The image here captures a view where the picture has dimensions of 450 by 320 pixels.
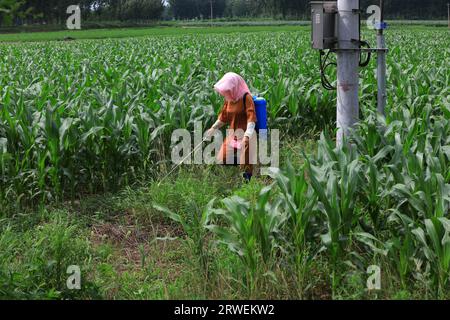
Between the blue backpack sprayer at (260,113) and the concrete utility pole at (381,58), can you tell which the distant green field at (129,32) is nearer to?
the blue backpack sprayer at (260,113)

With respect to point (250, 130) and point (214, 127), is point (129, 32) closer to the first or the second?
point (214, 127)

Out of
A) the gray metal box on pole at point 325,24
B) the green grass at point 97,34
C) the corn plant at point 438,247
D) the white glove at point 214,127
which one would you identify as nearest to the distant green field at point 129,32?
the green grass at point 97,34

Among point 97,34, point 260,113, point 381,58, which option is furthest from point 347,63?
point 97,34

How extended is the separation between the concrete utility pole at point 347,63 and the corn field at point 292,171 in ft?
1.15

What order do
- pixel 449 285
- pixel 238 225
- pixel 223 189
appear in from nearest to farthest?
pixel 449 285 → pixel 238 225 → pixel 223 189

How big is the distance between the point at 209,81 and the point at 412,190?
6143 millimetres

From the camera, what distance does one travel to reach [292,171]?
12.7ft

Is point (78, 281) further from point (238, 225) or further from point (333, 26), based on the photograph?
point (333, 26)

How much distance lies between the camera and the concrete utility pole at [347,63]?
5465 mm

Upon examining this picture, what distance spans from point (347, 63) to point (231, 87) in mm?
1080
